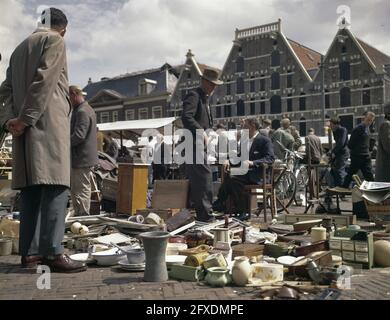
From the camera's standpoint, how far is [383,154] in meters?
7.14

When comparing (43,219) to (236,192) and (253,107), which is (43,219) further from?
(253,107)

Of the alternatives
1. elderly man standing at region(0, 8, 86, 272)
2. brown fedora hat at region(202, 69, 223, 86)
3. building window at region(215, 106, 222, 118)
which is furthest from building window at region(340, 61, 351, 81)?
elderly man standing at region(0, 8, 86, 272)

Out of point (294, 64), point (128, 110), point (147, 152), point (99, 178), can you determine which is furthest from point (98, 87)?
point (99, 178)

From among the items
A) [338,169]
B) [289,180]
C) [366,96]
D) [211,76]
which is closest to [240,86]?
[366,96]

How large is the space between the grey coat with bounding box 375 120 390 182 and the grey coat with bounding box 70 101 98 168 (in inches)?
177

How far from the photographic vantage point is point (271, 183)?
7.16 metres

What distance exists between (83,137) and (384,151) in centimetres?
471

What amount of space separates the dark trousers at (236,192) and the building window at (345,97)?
30.3 m

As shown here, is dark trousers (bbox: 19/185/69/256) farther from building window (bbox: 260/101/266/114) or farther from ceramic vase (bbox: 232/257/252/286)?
building window (bbox: 260/101/266/114)

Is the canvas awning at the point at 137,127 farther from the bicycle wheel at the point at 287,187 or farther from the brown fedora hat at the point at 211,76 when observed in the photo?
the brown fedora hat at the point at 211,76

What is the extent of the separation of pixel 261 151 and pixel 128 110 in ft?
135

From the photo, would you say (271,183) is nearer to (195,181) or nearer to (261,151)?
(261,151)

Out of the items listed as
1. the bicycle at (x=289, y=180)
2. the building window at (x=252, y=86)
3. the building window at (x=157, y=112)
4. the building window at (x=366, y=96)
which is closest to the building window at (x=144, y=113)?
the building window at (x=157, y=112)

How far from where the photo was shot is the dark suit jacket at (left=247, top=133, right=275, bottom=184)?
22.9 feet
